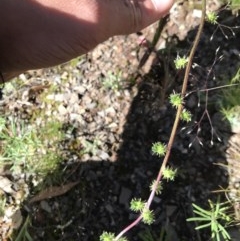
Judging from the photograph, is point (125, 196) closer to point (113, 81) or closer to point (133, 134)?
point (133, 134)

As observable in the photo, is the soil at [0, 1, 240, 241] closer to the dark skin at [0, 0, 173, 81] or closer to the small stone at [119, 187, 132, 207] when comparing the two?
the small stone at [119, 187, 132, 207]

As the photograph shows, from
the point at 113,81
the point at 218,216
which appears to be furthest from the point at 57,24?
the point at 218,216

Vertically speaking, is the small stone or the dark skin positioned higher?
the dark skin

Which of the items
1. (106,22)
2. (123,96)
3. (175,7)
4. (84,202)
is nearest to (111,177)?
(84,202)

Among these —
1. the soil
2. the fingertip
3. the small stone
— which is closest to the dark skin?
the fingertip

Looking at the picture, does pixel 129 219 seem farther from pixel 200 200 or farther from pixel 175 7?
pixel 175 7

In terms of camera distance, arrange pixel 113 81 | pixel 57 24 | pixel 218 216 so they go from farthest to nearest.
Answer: pixel 113 81 < pixel 218 216 < pixel 57 24
